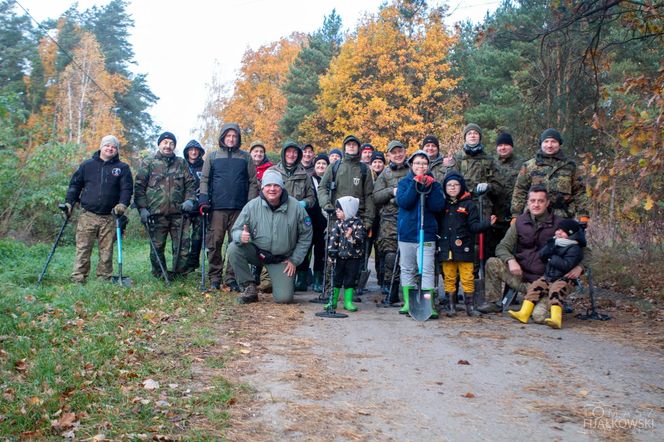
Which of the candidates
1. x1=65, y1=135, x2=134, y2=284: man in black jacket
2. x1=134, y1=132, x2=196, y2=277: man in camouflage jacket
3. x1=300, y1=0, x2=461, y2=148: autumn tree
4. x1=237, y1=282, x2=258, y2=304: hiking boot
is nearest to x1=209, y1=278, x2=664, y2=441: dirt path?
x1=237, y1=282, x2=258, y2=304: hiking boot

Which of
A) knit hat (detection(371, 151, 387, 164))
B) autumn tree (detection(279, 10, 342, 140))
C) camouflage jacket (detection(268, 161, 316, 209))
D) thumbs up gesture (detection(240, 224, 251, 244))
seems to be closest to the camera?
thumbs up gesture (detection(240, 224, 251, 244))

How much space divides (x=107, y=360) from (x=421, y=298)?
4349 millimetres

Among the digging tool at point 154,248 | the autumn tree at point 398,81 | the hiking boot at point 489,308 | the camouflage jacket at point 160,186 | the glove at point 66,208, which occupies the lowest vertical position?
the hiking boot at point 489,308

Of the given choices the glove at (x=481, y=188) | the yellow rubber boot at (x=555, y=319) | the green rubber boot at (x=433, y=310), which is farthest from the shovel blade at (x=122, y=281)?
the yellow rubber boot at (x=555, y=319)

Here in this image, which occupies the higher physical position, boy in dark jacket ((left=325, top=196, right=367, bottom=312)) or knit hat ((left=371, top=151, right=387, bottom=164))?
knit hat ((left=371, top=151, right=387, bottom=164))

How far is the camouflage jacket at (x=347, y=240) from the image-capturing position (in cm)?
853

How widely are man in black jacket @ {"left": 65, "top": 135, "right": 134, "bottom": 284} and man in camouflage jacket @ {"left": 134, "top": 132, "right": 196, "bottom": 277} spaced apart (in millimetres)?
370

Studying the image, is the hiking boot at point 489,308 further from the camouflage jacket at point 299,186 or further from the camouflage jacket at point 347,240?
the camouflage jacket at point 299,186

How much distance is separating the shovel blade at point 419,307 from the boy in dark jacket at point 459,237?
38 cm

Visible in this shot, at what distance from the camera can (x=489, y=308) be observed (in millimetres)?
8367

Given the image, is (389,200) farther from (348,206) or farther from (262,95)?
(262,95)

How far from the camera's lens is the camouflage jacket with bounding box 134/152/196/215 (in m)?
9.94

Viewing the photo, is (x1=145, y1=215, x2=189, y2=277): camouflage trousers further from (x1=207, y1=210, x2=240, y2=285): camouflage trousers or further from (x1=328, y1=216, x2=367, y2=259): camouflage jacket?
(x1=328, y1=216, x2=367, y2=259): camouflage jacket

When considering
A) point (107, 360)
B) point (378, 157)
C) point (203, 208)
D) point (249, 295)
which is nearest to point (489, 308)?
point (249, 295)
